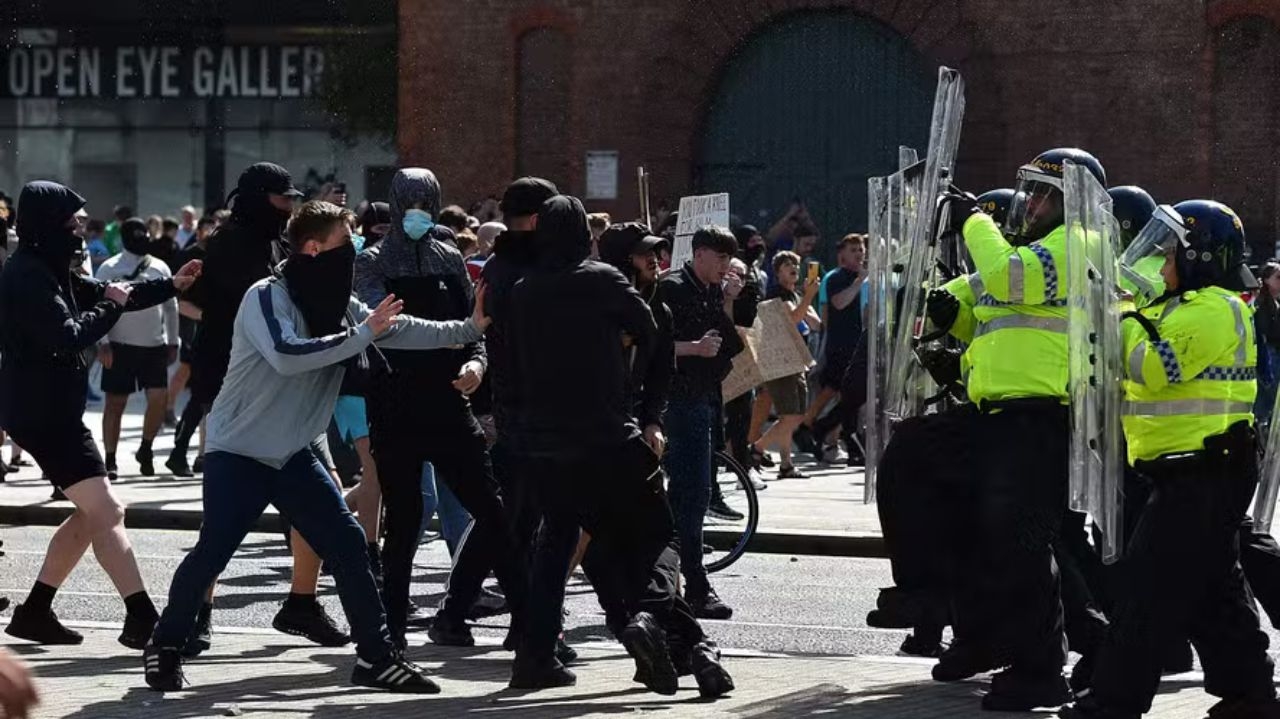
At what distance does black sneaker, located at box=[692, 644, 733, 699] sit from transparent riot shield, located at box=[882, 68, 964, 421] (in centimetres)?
152

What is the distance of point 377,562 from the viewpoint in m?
10.6

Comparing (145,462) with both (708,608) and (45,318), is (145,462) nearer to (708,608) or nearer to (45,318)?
(708,608)

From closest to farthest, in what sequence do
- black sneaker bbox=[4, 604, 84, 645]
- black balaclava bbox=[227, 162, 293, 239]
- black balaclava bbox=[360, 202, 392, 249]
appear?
black balaclava bbox=[227, 162, 293, 239] < black sneaker bbox=[4, 604, 84, 645] < black balaclava bbox=[360, 202, 392, 249]

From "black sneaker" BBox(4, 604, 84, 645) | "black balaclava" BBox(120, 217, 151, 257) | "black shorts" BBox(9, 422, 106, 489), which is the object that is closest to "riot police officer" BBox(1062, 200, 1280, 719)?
"black shorts" BBox(9, 422, 106, 489)

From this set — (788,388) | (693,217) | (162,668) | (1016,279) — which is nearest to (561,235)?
(1016,279)

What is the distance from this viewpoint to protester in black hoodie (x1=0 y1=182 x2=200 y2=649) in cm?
884

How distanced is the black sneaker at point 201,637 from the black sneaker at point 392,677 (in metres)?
1.00

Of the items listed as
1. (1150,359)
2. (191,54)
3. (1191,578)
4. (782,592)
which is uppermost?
(191,54)

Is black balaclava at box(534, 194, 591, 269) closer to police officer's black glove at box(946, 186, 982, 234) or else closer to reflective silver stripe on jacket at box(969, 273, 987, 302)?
reflective silver stripe on jacket at box(969, 273, 987, 302)

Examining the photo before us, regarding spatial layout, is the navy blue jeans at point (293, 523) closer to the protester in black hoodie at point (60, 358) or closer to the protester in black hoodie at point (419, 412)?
the protester in black hoodie at point (419, 412)

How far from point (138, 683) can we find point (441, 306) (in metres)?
1.85

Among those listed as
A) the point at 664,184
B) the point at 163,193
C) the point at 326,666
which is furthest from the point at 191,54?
the point at 326,666

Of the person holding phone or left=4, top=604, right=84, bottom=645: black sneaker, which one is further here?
the person holding phone

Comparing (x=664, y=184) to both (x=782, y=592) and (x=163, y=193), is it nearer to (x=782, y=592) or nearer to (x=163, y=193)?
(x=163, y=193)
